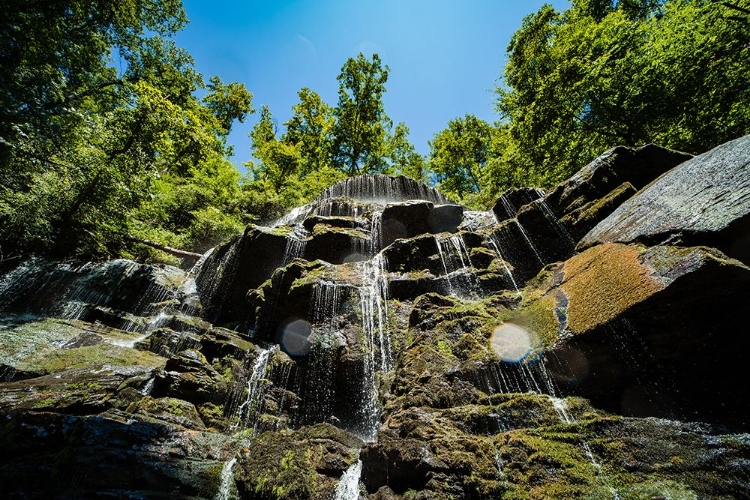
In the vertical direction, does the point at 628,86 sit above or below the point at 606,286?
above

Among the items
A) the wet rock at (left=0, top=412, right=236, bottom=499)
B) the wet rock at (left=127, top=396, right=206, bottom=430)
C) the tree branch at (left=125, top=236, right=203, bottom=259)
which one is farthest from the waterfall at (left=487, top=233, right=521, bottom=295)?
the tree branch at (left=125, top=236, right=203, bottom=259)

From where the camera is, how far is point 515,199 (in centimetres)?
1125

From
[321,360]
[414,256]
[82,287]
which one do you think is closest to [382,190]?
[414,256]

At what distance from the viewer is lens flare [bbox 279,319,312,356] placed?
846cm

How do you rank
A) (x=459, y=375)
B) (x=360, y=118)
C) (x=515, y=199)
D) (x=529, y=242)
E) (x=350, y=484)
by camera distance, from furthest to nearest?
(x=360, y=118) < (x=515, y=199) < (x=529, y=242) < (x=459, y=375) < (x=350, y=484)

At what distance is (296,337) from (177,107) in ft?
39.1

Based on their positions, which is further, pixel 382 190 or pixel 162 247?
pixel 382 190

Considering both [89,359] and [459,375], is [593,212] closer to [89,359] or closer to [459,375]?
[459,375]

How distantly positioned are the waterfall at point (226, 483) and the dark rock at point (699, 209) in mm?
6919

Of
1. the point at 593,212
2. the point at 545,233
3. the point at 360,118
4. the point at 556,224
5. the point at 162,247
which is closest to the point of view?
the point at 593,212

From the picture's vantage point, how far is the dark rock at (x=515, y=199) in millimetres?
11031

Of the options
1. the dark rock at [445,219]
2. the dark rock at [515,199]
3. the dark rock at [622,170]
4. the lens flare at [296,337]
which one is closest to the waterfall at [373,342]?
the lens flare at [296,337]

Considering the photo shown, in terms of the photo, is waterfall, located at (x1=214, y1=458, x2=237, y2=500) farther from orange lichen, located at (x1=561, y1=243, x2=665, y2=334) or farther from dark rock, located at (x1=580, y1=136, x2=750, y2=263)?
dark rock, located at (x1=580, y1=136, x2=750, y2=263)

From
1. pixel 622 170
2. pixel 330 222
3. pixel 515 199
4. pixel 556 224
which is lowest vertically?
pixel 556 224
